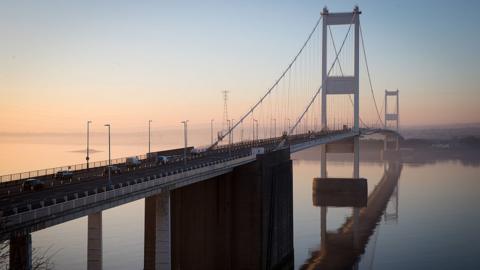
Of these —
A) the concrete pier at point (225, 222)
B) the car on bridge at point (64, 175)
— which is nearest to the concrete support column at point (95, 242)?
the car on bridge at point (64, 175)

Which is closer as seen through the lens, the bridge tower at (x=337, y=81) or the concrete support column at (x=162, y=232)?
the concrete support column at (x=162, y=232)

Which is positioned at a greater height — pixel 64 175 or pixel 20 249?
pixel 64 175

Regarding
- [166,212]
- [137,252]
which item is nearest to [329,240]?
[137,252]

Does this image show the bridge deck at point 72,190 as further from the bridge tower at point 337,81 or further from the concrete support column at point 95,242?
the bridge tower at point 337,81

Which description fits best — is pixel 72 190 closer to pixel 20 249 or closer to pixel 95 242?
pixel 95 242

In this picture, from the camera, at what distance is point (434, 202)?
8194 cm

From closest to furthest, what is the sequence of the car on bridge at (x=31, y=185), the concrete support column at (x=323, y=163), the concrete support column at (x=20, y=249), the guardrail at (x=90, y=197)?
the guardrail at (x=90, y=197) < the concrete support column at (x=20, y=249) < the car on bridge at (x=31, y=185) < the concrete support column at (x=323, y=163)

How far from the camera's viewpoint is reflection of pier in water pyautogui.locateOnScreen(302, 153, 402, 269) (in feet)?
151

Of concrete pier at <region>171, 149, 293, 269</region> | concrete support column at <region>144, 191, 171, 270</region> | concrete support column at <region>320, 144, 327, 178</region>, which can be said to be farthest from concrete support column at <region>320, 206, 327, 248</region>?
concrete support column at <region>144, 191, 171, 270</region>

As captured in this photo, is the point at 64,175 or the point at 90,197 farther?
the point at 64,175

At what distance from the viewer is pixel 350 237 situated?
5709 cm

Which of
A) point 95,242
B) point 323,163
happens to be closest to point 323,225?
point 323,163

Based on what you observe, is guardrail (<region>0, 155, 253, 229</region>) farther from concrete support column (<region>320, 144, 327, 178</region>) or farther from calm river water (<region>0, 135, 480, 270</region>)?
concrete support column (<region>320, 144, 327, 178</region>)

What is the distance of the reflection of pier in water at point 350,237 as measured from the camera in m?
46.0
